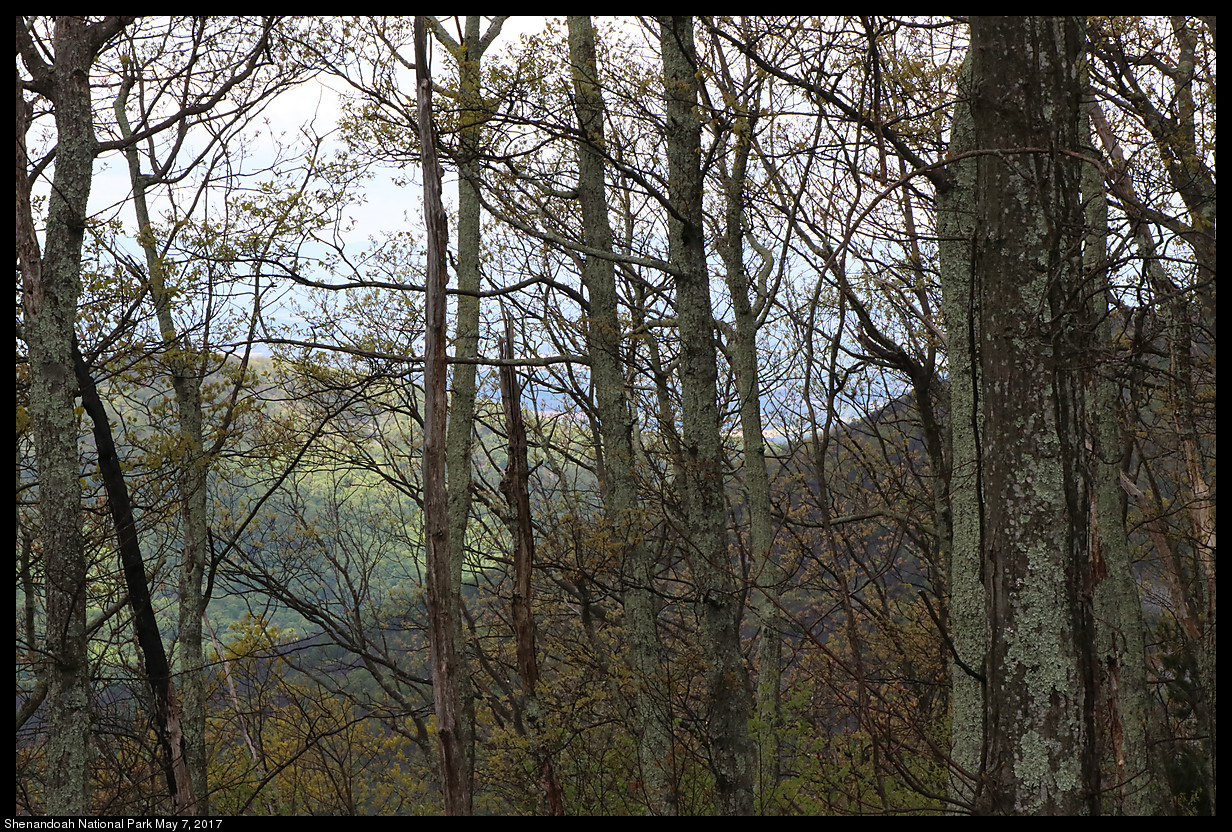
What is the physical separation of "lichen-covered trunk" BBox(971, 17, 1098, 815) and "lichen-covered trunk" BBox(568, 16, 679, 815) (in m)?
5.33

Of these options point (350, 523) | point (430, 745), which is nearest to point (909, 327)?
point (430, 745)

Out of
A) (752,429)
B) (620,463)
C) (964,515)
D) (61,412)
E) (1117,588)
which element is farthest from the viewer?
(752,429)

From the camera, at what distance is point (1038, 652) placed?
2.67 m

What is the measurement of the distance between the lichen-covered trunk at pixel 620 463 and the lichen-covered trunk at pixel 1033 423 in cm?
533

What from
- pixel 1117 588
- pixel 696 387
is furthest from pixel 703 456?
pixel 1117 588

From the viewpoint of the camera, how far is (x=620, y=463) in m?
8.89

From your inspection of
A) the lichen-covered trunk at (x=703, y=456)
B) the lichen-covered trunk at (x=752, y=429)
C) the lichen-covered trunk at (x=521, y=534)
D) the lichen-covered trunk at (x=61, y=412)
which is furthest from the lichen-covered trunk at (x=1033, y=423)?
the lichen-covered trunk at (x=752, y=429)

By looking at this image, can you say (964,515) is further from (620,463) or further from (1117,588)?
(620,463)

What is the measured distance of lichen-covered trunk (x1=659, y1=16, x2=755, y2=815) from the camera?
589 cm

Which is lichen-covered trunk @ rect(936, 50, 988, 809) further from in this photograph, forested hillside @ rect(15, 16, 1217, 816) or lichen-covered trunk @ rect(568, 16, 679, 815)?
lichen-covered trunk @ rect(568, 16, 679, 815)

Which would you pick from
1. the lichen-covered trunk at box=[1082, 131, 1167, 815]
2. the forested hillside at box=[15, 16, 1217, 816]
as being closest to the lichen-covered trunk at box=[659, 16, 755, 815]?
the forested hillside at box=[15, 16, 1217, 816]

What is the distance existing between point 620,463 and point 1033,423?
634cm

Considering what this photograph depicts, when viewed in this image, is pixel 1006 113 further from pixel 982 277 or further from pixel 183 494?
pixel 183 494
